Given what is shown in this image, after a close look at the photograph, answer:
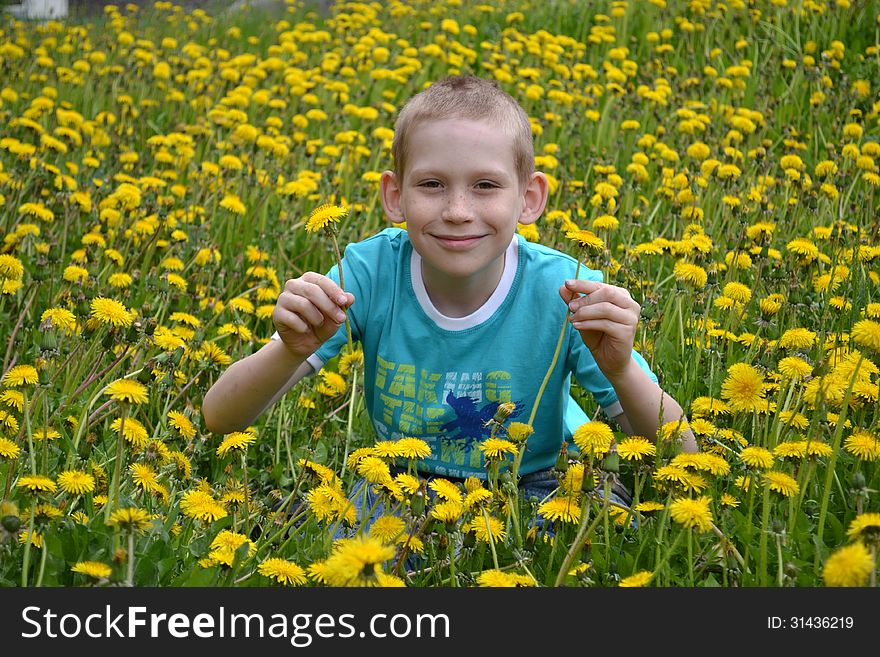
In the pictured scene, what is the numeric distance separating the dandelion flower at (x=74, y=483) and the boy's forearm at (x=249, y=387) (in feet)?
1.22

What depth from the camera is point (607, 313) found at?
6.13ft

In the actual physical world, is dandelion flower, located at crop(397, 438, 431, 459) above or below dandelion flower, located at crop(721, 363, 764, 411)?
below

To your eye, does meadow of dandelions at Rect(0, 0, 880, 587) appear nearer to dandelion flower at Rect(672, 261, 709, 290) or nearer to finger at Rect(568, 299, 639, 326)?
dandelion flower at Rect(672, 261, 709, 290)

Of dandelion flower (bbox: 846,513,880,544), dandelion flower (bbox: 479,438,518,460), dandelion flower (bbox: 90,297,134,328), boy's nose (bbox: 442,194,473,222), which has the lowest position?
dandelion flower (bbox: 846,513,880,544)

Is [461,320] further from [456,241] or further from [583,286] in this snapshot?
[583,286]

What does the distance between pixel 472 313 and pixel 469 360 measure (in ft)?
0.33

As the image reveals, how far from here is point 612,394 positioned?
7.23ft

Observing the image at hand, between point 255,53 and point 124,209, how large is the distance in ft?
11.1

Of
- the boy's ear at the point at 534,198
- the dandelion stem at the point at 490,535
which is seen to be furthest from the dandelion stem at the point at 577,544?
the boy's ear at the point at 534,198

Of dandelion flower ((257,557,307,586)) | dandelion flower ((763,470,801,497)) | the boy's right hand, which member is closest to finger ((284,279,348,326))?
the boy's right hand

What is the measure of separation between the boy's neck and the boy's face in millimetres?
152

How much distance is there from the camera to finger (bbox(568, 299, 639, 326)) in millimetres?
1867

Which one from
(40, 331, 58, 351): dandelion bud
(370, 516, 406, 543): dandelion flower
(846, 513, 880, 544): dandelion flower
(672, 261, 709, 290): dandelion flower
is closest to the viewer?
(846, 513, 880, 544): dandelion flower

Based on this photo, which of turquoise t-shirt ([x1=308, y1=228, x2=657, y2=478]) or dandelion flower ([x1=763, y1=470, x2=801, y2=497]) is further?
turquoise t-shirt ([x1=308, y1=228, x2=657, y2=478])
